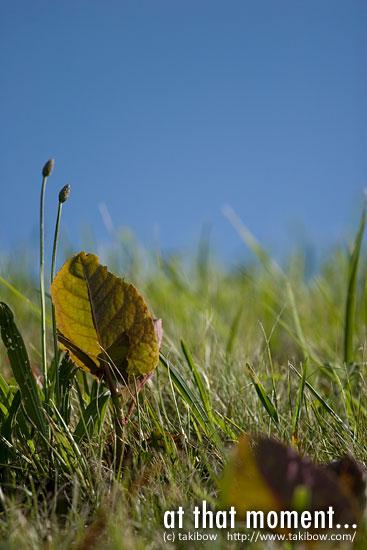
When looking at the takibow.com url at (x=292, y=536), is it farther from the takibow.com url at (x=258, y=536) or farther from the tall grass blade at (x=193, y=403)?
the tall grass blade at (x=193, y=403)

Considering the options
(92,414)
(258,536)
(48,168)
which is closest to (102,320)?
(92,414)

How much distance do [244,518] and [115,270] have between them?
5.53ft

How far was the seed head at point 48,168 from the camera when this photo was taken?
0.77m

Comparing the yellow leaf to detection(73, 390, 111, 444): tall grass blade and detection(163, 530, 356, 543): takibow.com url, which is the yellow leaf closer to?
detection(73, 390, 111, 444): tall grass blade

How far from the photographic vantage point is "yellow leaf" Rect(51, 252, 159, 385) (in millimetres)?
840

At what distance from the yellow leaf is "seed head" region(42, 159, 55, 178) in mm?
145

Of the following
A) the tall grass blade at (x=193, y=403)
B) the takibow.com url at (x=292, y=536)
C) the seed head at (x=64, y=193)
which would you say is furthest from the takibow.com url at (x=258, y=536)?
the seed head at (x=64, y=193)

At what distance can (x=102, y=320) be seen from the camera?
2.81 feet

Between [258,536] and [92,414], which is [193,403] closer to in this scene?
[92,414]

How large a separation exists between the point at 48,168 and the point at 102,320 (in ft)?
0.84

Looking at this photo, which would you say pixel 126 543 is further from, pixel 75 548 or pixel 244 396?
pixel 244 396

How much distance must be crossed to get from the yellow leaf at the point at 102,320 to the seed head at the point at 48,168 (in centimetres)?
15

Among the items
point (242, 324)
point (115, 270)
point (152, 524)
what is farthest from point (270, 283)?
point (152, 524)

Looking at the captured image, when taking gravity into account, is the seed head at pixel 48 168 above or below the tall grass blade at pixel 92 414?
above
